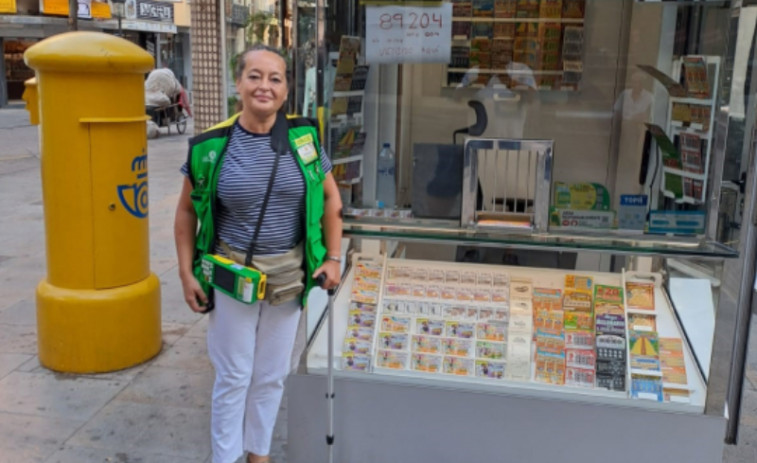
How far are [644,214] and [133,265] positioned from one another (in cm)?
299

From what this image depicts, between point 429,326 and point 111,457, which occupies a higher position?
point 429,326

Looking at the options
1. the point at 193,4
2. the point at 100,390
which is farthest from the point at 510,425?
the point at 193,4

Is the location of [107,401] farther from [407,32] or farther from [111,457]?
[407,32]

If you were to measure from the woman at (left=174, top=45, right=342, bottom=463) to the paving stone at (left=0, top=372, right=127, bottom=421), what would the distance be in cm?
137

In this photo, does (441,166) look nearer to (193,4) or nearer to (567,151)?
(567,151)

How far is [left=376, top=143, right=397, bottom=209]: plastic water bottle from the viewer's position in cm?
345

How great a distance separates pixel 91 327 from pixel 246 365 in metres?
1.86

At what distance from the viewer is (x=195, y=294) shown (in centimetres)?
287

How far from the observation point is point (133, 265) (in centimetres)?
448

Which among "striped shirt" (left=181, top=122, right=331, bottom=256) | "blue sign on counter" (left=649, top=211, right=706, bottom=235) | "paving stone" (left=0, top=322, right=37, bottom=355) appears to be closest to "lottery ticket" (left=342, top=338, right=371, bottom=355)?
"striped shirt" (left=181, top=122, right=331, bottom=256)

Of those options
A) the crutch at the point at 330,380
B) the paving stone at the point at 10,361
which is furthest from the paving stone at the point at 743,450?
the paving stone at the point at 10,361

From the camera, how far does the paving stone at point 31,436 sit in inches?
137

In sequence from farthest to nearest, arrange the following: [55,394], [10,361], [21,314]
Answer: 1. [21,314]
2. [10,361]
3. [55,394]

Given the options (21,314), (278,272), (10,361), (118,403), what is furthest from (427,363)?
(21,314)
